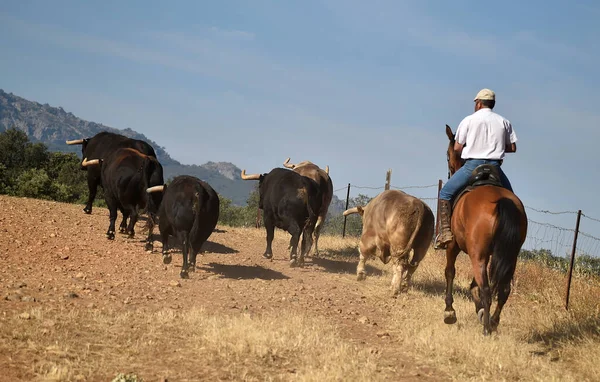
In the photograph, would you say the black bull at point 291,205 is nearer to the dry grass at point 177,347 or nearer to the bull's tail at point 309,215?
the bull's tail at point 309,215

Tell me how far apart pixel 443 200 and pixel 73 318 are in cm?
474

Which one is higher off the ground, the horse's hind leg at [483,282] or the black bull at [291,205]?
the black bull at [291,205]

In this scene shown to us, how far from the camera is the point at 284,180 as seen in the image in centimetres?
1353

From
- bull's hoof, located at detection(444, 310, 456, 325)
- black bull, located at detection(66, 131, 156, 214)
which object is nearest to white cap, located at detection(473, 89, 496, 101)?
bull's hoof, located at detection(444, 310, 456, 325)

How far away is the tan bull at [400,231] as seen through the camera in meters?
10.6

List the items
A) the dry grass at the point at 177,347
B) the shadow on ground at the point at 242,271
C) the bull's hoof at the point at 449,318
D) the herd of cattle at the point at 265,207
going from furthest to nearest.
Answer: the shadow on ground at the point at 242,271 → the herd of cattle at the point at 265,207 → the bull's hoof at the point at 449,318 → the dry grass at the point at 177,347

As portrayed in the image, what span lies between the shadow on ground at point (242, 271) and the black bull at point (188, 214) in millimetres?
688

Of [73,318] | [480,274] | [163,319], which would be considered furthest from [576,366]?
[73,318]

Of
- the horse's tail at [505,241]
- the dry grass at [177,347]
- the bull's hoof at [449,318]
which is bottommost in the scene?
the dry grass at [177,347]

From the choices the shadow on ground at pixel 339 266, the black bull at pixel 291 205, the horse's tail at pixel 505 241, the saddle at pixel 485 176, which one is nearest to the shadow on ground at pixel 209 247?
the black bull at pixel 291 205

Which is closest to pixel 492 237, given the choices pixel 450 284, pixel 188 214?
pixel 450 284

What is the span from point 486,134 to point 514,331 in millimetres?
2652

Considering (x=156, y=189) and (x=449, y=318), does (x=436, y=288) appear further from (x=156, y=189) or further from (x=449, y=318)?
(x=156, y=189)

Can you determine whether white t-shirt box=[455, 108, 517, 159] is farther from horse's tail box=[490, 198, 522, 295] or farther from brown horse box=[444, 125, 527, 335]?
horse's tail box=[490, 198, 522, 295]
